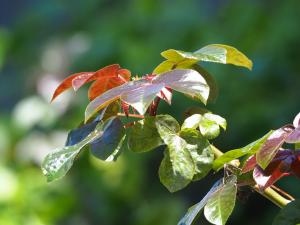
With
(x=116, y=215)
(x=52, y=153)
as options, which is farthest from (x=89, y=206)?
(x=52, y=153)

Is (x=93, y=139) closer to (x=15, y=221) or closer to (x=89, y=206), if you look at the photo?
(x=15, y=221)

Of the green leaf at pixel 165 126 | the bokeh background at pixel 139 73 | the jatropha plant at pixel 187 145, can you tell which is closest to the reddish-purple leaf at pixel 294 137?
the jatropha plant at pixel 187 145

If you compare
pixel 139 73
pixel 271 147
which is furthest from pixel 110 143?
pixel 139 73

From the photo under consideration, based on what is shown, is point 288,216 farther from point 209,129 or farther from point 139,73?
point 139,73

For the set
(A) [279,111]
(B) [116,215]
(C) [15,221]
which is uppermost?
(A) [279,111]

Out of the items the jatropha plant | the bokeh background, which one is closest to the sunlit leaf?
the jatropha plant
